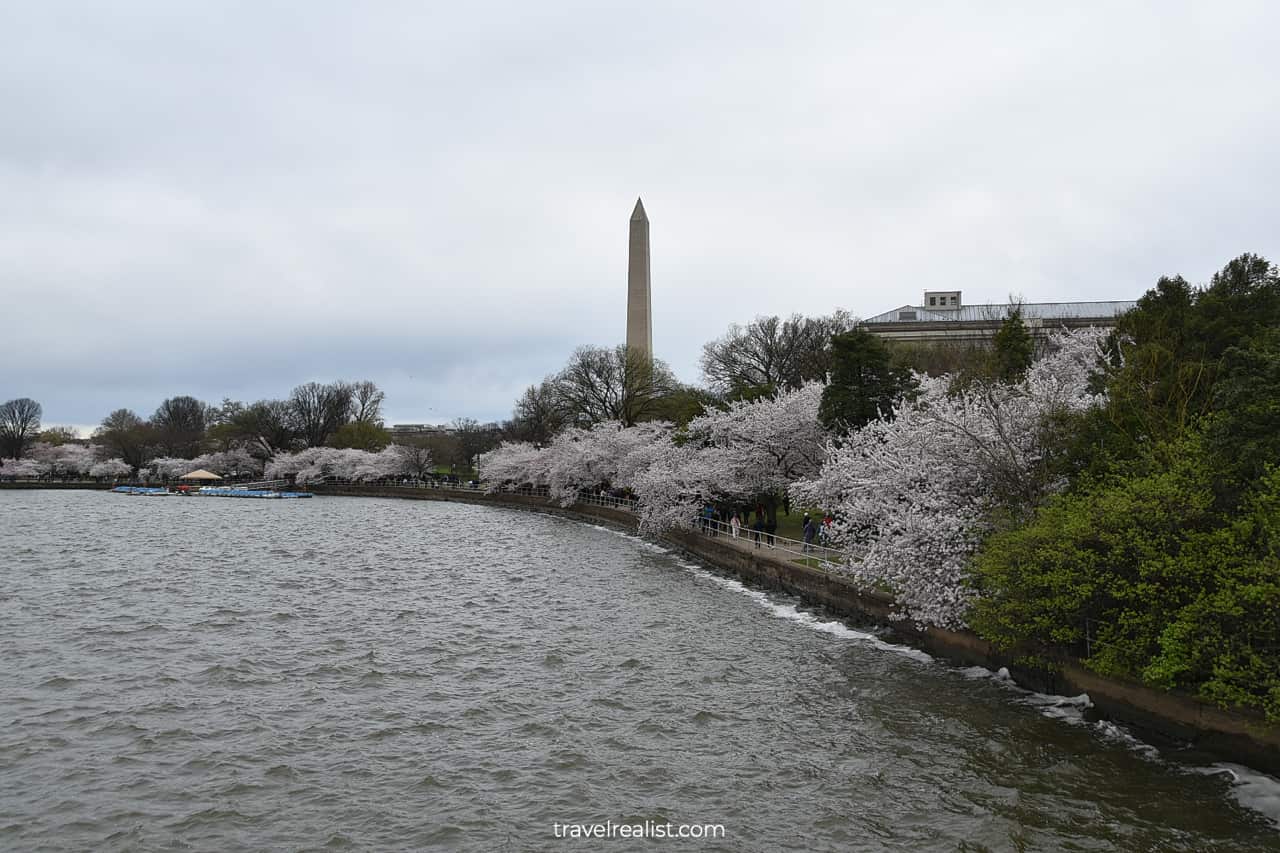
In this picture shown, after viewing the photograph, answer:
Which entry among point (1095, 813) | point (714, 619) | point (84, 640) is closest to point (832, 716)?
point (1095, 813)

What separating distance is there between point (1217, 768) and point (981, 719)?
340 cm

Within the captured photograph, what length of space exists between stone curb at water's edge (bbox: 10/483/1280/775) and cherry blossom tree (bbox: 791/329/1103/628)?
0.73 m

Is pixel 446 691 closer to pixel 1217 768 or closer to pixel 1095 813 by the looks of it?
pixel 1095 813

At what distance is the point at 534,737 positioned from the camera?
13.9 meters

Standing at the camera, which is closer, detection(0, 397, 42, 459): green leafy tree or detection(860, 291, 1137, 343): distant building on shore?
detection(860, 291, 1137, 343): distant building on shore

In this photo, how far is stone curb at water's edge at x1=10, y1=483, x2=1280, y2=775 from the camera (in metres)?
12.2

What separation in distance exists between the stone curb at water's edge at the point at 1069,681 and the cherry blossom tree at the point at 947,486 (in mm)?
734

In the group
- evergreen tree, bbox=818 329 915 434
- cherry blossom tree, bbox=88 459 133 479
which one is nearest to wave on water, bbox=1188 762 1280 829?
evergreen tree, bbox=818 329 915 434

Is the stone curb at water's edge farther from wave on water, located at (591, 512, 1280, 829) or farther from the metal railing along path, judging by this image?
the metal railing along path

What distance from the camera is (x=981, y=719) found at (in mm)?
14734

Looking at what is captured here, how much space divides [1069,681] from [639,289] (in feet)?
192

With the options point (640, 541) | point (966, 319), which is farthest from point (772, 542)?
point (966, 319)

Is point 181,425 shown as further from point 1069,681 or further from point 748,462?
point 1069,681

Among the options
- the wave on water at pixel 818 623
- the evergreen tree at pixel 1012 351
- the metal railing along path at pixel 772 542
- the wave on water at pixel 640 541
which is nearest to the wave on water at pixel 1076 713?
the wave on water at pixel 818 623
